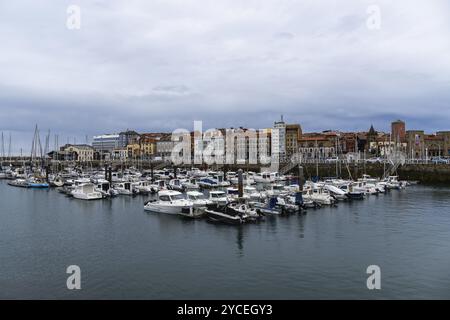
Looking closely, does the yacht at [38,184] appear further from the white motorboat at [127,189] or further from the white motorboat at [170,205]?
the white motorboat at [170,205]

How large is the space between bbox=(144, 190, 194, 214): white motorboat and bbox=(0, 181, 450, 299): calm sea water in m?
0.82

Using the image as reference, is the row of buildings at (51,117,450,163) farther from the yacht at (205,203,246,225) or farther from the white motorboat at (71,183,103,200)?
the yacht at (205,203,246,225)

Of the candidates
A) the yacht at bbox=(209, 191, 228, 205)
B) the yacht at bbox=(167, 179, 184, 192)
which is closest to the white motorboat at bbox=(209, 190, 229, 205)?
the yacht at bbox=(209, 191, 228, 205)

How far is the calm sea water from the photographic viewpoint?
16.7m

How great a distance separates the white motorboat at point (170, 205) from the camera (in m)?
33.8

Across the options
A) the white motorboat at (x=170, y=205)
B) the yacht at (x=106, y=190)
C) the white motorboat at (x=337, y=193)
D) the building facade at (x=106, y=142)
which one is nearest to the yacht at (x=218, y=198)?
the white motorboat at (x=170, y=205)

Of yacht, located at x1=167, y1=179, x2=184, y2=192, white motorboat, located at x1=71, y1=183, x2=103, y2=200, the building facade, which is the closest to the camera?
white motorboat, located at x1=71, y1=183, x2=103, y2=200

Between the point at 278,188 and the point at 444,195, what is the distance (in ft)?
59.0

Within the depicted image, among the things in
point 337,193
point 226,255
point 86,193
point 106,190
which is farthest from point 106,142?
point 226,255

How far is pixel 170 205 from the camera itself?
34.6 meters

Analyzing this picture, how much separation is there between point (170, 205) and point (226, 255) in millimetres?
13638

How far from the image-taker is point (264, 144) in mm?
124500

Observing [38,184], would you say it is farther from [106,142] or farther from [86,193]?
[106,142]

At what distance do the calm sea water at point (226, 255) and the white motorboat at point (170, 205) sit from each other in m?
0.82
